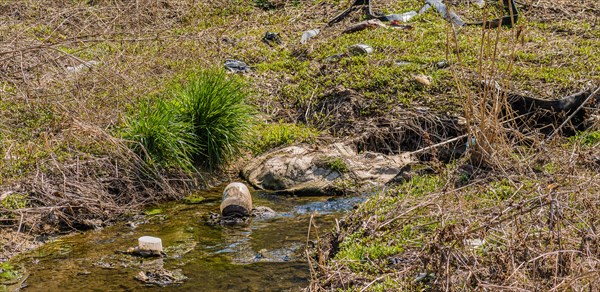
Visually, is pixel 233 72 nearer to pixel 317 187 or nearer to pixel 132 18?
pixel 132 18

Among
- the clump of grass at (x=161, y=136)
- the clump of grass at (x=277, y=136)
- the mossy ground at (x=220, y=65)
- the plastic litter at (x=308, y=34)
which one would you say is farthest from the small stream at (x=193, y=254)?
the plastic litter at (x=308, y=34)

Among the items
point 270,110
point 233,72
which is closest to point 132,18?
point 233,72

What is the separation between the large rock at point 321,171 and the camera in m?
7.62

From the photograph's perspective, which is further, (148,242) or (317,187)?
(317,187)

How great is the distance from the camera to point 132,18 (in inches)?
405

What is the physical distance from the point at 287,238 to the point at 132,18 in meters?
5.22

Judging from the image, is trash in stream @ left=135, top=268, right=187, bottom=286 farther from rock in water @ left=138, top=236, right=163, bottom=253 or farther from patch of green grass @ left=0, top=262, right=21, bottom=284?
patch of green grass @ left=0, top=262, right=21, bottom=284

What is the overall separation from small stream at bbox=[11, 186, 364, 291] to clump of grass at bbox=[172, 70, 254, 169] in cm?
91

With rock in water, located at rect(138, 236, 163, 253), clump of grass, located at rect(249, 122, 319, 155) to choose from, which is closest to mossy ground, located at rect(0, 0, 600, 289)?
clump of grass, located at rect(249, 122, 319, 155)

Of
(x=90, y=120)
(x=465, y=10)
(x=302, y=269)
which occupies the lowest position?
(x=465, y=10)

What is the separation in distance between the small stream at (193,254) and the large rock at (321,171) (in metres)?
0.40

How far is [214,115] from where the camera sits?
7.92 m

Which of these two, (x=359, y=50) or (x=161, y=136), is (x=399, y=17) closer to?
(x=359, y=50)

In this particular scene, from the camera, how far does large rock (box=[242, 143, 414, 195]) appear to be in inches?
300
